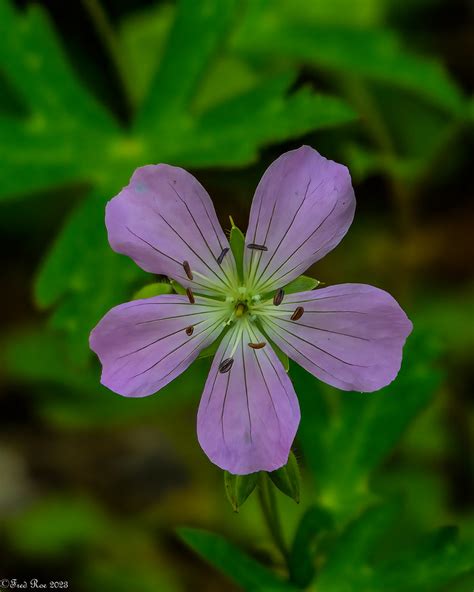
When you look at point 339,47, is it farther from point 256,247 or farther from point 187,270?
point 187,270

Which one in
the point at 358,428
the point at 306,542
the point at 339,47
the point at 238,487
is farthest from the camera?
the point at 339,47

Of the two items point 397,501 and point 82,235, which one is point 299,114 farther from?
point 397,501

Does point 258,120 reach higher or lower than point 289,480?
higher

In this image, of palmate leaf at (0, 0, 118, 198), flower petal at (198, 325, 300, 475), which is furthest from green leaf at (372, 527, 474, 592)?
palmate leaf at (0, 0, 118, 198)

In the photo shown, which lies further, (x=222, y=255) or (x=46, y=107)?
(x=46, y=107)

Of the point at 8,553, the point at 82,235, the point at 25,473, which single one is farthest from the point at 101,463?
the point at 82,235

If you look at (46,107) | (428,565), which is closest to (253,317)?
(428,565)

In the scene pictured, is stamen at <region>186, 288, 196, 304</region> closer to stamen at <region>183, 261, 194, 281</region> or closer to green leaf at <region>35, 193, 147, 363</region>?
stamen at <region>183, 261, 194, 281</region>
